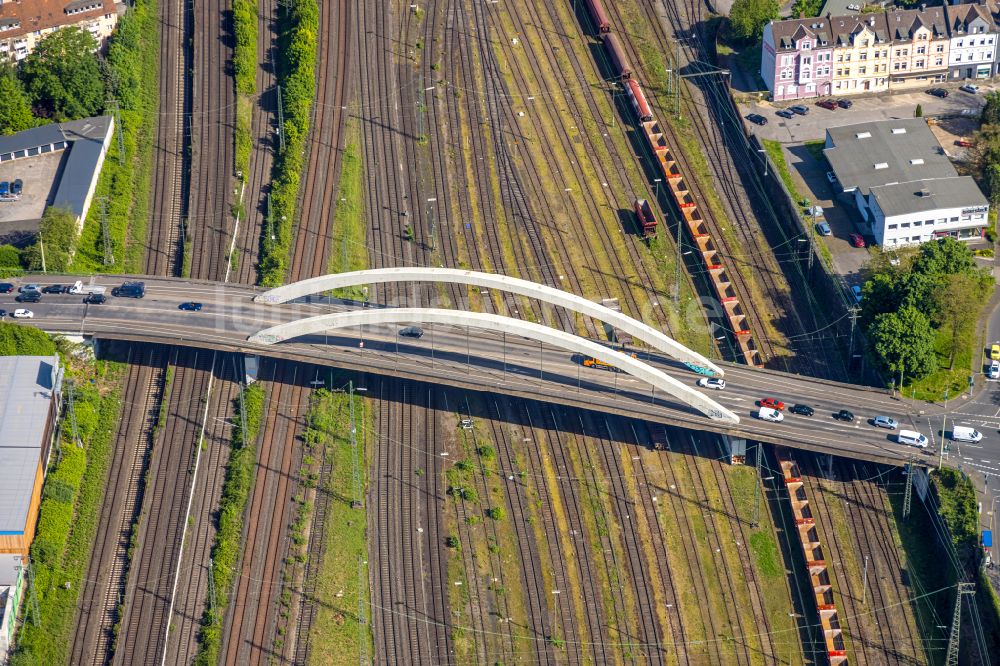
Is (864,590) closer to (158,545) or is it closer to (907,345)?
(907,345)

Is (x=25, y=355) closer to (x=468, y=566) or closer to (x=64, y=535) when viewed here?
(x=64, y=535)

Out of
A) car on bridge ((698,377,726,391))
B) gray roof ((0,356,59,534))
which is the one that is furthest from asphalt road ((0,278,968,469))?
gray roof ((0,356,59,534))

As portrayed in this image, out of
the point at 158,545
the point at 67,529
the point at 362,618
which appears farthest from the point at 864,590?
the point at 67,529

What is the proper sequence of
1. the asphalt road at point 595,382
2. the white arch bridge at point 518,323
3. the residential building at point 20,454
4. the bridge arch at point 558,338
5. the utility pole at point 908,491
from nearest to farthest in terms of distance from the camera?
the residential building at point 20,454, the utility pole at point 908,491, the asphalt road at point 595,382, the bridge arch at point 558,338, the white arch bridge at point 518,323

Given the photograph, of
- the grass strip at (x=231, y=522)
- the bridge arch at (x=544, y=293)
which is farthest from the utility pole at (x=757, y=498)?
the grass strip at (x=231, y=522)

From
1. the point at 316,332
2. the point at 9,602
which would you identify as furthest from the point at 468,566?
the point at 9,602

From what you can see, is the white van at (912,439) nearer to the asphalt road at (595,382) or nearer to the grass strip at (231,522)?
the asphalt road at (595,382)
